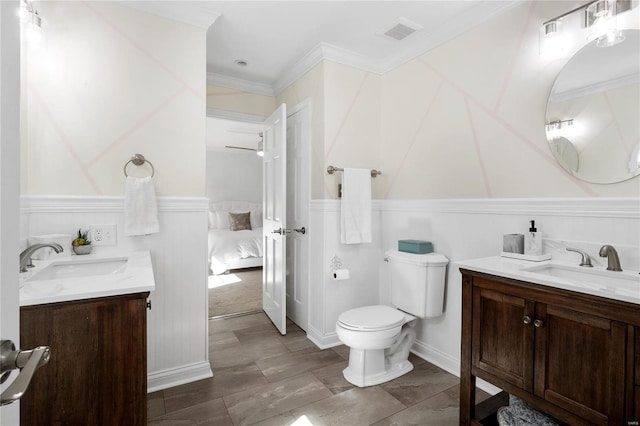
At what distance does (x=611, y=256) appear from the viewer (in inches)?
57.0

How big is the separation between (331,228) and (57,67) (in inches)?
79.5

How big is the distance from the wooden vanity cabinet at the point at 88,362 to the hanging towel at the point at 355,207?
67.1 inches

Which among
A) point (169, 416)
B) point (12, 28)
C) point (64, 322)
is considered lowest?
point (169, 416)

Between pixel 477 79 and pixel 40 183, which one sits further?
pixel 477 79

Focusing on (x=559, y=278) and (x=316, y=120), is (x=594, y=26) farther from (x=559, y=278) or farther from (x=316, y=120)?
(x=316, y=120)

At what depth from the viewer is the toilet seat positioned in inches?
81.4

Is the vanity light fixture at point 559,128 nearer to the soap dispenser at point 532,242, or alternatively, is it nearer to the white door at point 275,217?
the soap dispenser at point 532,242

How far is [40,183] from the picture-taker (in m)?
1.79

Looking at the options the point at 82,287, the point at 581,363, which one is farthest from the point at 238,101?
the point at 581,363

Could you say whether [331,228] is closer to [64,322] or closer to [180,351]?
[180,351]

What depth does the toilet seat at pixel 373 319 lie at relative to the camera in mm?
2066

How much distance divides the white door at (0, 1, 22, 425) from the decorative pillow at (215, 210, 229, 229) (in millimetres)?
6281

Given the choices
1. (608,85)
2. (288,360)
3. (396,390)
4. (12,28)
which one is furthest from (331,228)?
(12,28)

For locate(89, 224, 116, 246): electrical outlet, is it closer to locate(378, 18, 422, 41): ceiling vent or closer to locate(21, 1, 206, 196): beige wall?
locate(21, 1, 206, 196): beige wall
